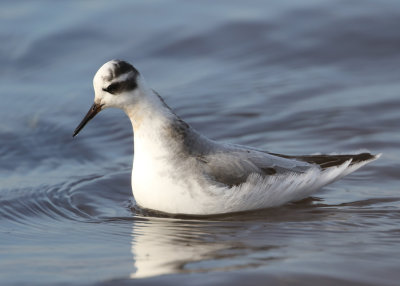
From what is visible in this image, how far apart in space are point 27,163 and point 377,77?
4.78 meters

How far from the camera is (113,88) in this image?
21.9 feet

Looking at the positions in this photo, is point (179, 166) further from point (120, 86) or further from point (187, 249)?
point (187, 249)

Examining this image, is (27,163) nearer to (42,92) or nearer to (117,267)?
(42,92)

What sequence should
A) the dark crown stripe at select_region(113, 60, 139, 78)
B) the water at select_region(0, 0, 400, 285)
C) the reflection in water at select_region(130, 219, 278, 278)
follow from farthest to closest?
the dark crown stripe at select_region(113, 60, 139, 78) < the water at select_region(0, 0, 400, 285) < the reflection in water at select_region(130, 219, 278, 278)

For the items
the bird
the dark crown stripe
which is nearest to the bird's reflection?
the bird

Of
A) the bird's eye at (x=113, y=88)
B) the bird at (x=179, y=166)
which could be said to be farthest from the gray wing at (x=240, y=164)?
the bird's eye at (x=113, y=88)

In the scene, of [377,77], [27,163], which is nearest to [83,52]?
[27,163]

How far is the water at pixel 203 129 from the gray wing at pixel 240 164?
1.09 feet

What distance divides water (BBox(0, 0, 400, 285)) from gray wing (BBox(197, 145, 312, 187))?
33 centimetres

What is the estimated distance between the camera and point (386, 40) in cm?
1173

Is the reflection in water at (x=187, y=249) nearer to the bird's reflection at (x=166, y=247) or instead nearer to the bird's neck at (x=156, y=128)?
the bird's reflection at (x=166, y=247)

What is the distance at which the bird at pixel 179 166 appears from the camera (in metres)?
6.52

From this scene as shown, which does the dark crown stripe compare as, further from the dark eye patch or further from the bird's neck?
the bird's neck

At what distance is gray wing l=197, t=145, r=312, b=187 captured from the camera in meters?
6.70
